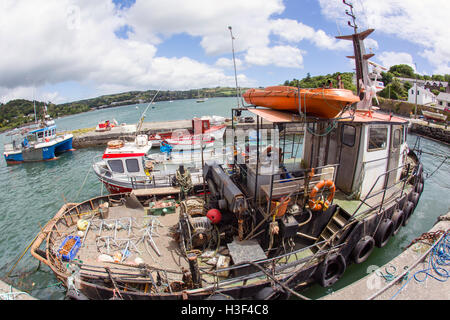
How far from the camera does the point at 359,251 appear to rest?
6.82 meters

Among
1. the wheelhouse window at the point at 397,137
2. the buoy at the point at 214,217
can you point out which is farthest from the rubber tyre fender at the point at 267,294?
the wheelhouse window at the point at 397,137

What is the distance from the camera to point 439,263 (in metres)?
6.13

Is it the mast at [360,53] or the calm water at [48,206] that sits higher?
the mast at [360,53]

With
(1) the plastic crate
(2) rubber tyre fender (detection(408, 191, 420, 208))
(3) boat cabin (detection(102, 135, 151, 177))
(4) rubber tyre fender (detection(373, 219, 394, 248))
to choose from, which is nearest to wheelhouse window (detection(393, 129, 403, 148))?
(2) rubber tyre fender (detection(408, 191, 420, 208))

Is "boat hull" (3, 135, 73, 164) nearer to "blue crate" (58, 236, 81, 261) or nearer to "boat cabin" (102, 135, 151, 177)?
"boat cabin" (102, 135, 151, 177)

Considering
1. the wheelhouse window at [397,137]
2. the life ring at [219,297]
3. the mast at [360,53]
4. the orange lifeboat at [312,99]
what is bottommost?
the life ring at [219,297]

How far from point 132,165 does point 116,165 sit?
101 cm

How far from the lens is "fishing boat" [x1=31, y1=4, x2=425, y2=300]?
5535 millimetres

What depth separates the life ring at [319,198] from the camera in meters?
6.04

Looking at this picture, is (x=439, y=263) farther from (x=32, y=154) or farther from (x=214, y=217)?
(x=32, y=154)

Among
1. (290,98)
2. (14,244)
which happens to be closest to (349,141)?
(290,98)

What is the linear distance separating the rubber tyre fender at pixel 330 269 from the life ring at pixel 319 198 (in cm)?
136

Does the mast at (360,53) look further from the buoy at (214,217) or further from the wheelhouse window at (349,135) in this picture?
the buoy at (214,217)
